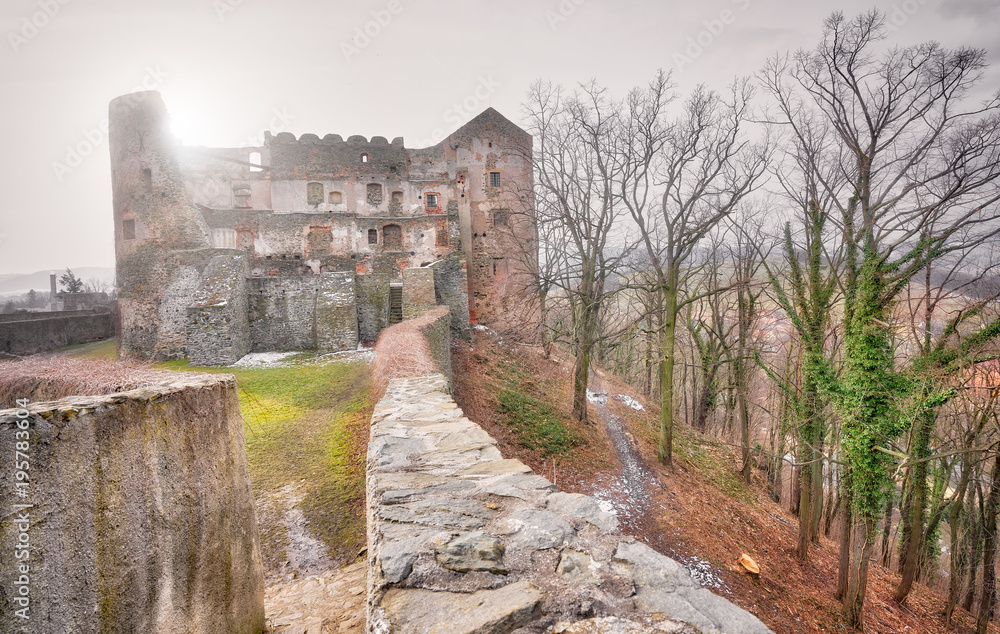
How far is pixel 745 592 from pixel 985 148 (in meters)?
9.11

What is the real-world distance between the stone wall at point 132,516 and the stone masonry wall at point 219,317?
12.0m

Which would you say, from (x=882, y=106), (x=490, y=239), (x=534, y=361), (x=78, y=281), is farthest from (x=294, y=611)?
(x=78, y=281)

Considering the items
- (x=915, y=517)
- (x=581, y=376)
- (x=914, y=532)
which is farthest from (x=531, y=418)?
(x=915, y=517)

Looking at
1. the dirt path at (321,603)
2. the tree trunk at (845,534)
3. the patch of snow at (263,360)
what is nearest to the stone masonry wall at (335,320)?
the patch of snow at (263,360)

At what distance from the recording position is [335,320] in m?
14.2

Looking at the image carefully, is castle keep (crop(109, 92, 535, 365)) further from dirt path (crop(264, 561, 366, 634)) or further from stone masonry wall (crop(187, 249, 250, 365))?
dirt path (crop(264, 561, 366, 634))

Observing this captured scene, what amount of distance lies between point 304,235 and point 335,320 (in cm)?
937

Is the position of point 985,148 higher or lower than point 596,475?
higher

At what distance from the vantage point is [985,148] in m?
7.44

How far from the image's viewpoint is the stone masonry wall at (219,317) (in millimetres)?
12836

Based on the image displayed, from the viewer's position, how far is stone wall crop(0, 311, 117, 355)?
16.9m

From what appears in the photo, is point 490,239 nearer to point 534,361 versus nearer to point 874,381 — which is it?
point 534,361

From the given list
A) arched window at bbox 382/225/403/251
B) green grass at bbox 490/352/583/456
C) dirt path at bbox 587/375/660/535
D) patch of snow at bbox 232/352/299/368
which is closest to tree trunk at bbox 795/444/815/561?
dirt path at bbox 587/375/660/535

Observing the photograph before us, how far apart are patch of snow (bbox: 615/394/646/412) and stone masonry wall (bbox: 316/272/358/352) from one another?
10848 millimetres
